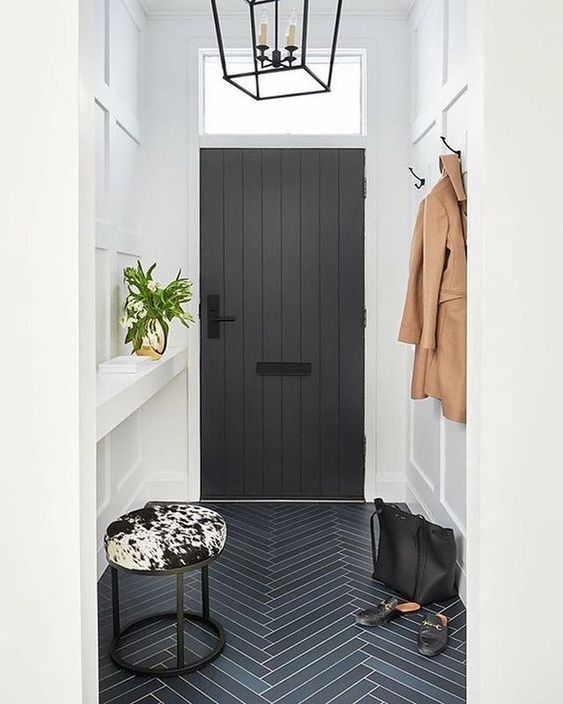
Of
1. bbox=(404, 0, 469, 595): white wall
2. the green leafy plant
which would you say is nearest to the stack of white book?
the green leafy plant

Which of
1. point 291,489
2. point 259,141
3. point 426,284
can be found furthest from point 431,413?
point 259,141

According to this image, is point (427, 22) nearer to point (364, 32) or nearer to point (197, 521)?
point (364, 32)

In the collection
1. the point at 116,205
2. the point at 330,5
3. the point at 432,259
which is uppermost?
the point at 330,5

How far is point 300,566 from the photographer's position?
390 centimetres

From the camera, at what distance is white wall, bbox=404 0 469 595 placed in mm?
3621

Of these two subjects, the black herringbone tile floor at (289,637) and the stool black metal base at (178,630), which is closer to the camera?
the black herringbone tile floor at (289,637)

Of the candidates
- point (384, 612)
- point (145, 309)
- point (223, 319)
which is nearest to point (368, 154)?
point (223, 319)

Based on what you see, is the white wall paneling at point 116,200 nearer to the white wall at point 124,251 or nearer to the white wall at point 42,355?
the white wall at point 124,251

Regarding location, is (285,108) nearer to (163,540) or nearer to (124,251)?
(124,251)

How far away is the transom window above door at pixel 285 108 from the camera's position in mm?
5012

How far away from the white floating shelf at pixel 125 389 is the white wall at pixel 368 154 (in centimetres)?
92

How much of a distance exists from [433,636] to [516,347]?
1.53m

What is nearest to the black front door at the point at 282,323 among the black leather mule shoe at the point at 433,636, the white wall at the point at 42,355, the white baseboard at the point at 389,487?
the white baseboard at the point at 389,487

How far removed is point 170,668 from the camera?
9.32ft
